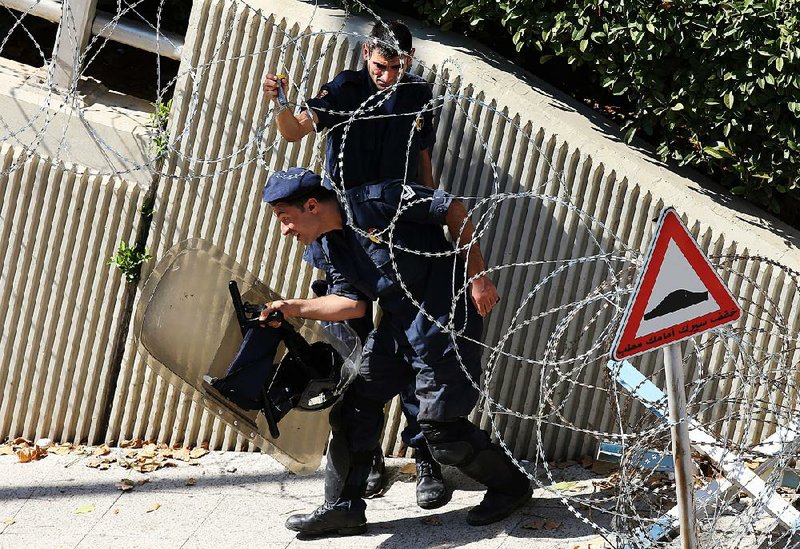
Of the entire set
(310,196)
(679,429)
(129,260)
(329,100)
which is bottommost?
(679,429)

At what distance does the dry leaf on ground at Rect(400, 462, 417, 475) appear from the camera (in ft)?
20.6

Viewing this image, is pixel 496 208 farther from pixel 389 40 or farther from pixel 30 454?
pixel 30 454

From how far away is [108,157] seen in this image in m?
6.53

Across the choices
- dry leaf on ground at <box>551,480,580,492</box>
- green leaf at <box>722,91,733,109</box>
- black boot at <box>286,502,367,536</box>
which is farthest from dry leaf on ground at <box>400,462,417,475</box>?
green leaf at <box>722,91,733,109</box>

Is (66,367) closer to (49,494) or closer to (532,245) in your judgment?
(49,494)

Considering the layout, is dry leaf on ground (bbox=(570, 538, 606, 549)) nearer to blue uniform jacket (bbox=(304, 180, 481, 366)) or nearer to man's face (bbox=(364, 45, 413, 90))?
blue uniform jacket (bbox=(304, 180, 481, 366))

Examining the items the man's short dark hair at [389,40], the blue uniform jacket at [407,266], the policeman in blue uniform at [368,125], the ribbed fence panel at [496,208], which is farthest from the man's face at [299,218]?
the ribbed fence panel at [496,208]

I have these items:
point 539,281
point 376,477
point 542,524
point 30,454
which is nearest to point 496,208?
point 539,281

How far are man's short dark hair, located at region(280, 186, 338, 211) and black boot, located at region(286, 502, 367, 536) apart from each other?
1.49 metres

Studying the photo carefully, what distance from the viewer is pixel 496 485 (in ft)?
18.4

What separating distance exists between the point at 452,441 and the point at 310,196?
132cm

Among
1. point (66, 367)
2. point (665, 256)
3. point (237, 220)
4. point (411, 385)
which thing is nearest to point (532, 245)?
point (411, 385)

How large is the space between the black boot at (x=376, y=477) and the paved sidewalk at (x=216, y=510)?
0.05 m

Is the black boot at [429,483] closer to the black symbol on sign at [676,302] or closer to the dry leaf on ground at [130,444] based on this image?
the dry leaf on ground at [130,444]
